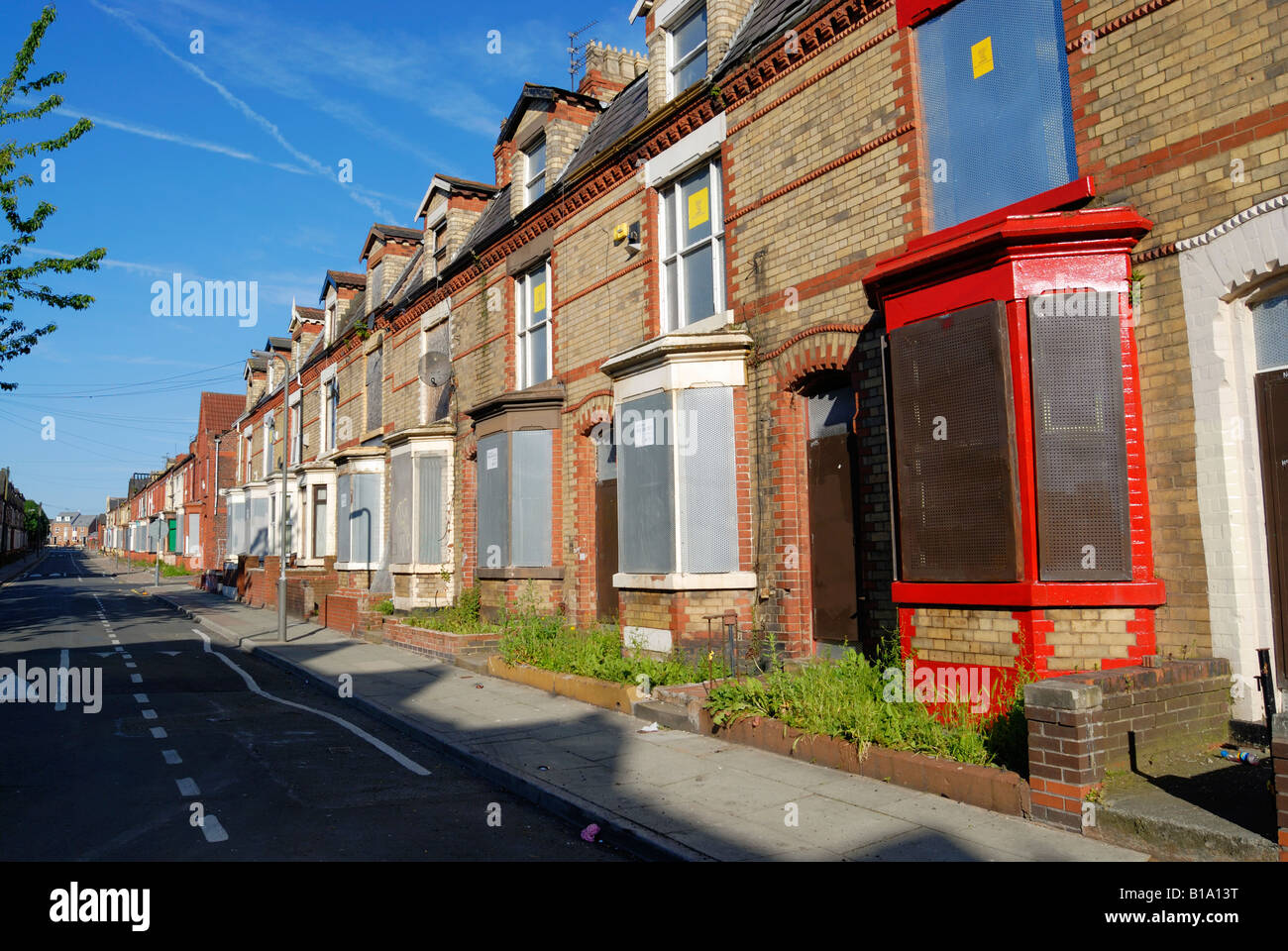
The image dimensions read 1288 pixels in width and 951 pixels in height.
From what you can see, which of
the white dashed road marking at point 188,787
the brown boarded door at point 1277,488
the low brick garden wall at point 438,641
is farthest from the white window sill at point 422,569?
the brown boarded door at point 1277,488

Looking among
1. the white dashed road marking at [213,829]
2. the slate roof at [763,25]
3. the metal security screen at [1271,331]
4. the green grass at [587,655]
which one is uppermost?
the slate roof at [763,25]

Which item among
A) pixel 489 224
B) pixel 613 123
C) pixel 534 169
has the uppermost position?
pixel 534 169

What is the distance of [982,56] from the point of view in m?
8.14

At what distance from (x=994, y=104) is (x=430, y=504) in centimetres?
1374

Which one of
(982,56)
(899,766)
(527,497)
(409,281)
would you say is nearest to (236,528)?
(409,281)

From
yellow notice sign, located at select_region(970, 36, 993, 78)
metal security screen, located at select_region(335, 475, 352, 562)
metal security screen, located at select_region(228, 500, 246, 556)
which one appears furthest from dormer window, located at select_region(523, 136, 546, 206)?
metal security screen, located at select_region(228, 500, 246, 556)

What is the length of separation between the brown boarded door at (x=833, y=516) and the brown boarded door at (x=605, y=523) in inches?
163

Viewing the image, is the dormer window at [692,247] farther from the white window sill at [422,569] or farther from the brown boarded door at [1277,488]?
the white window sill at [422,569]

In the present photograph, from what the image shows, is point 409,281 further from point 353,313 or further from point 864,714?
point 864,714

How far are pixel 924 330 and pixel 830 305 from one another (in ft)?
7.74

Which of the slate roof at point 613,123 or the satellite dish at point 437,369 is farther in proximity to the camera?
the satellite dish at point 437,369

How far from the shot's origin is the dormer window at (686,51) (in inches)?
480

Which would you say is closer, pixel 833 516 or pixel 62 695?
pixel 833 516

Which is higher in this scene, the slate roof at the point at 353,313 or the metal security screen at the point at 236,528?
the slate roof at the point at 353,313
